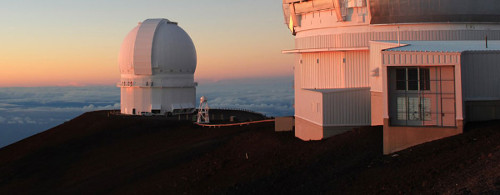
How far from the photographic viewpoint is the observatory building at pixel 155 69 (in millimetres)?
38344

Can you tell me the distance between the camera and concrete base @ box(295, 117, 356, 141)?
64.8 feet

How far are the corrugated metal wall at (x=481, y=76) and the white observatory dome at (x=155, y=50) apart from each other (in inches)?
1046

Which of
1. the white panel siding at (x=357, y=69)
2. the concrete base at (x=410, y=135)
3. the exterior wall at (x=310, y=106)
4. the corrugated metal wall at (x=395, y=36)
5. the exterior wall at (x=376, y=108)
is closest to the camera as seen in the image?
the concrete base at (x=410, y=135)

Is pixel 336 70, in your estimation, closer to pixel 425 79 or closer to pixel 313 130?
pixel 313 130

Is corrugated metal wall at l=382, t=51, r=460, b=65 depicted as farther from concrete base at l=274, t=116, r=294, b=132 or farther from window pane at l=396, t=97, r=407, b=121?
concrete base at l=274, t=116, r=294, b=132

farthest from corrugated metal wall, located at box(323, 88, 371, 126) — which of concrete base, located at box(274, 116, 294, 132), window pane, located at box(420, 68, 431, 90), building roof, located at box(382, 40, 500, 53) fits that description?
concrete base, located at box(274, 116, 294, 132)

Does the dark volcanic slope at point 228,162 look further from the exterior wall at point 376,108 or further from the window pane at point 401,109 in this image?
the window pane at point 401,109

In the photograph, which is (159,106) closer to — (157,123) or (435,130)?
(157,123)

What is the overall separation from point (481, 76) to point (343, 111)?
5542mm

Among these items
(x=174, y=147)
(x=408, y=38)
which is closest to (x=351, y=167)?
(x=408, y=38)

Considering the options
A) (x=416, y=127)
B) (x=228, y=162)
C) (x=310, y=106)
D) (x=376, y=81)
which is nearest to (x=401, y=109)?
(x=416, y=127)

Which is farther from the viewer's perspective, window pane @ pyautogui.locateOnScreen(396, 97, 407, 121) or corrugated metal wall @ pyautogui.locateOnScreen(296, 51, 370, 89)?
corrugated metal wall @ pyautogui.locateOnScreen(296, 51, 370, 89)

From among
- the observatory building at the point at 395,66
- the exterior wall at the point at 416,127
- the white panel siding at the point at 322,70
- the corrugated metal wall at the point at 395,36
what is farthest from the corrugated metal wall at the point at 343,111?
the exterior wall at the point at 416,127

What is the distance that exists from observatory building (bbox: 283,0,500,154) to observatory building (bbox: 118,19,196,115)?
15.4 meters
